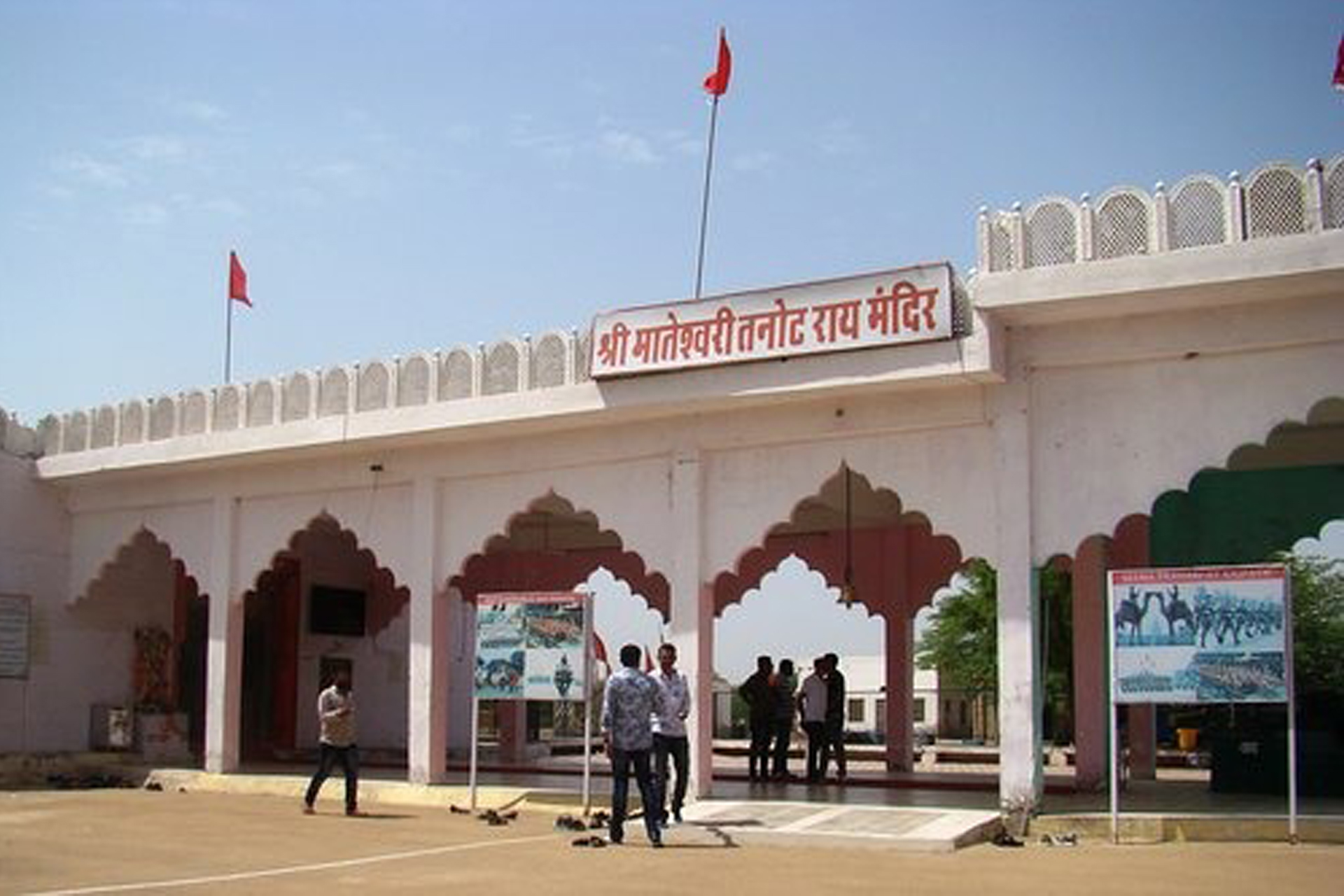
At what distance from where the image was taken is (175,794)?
16.2 m

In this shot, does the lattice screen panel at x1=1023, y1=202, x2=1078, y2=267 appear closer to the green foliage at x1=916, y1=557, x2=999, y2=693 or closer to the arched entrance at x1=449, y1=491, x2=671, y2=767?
the arched entrance at x1=449, y1=491, x2=671, y2=767

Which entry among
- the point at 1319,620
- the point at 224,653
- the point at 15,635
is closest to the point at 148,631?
the point at 15,635

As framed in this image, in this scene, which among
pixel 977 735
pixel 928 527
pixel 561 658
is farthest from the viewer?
pixel 977 735

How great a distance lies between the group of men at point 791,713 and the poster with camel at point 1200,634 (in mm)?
5374

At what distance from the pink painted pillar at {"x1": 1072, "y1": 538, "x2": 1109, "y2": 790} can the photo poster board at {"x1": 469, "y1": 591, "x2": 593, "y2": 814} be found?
197 inches

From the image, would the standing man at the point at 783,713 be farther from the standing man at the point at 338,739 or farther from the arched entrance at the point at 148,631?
the arched entrance at the point at 148,631

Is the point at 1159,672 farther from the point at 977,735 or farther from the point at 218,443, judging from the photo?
the point at 977,735

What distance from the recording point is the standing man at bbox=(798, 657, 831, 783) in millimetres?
15742

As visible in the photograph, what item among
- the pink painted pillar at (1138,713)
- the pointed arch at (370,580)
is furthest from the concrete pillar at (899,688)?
the pointed arch at (370,580)

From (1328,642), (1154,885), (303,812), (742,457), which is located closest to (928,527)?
(742,457)

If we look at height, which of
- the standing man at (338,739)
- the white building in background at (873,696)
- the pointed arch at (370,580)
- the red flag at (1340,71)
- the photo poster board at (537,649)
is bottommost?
the white building in background at (873,696)

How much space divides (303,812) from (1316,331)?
9315 millimetres

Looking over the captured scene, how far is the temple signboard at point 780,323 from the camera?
12.2m

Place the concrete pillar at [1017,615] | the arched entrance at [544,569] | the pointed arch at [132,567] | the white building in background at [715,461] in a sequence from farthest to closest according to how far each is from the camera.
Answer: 1. the arched entrance at [544,569]
2. the pointed arch at [132,567]
3. the concrete pillar at [1017,615]
4. the white building in background at [715,461]
